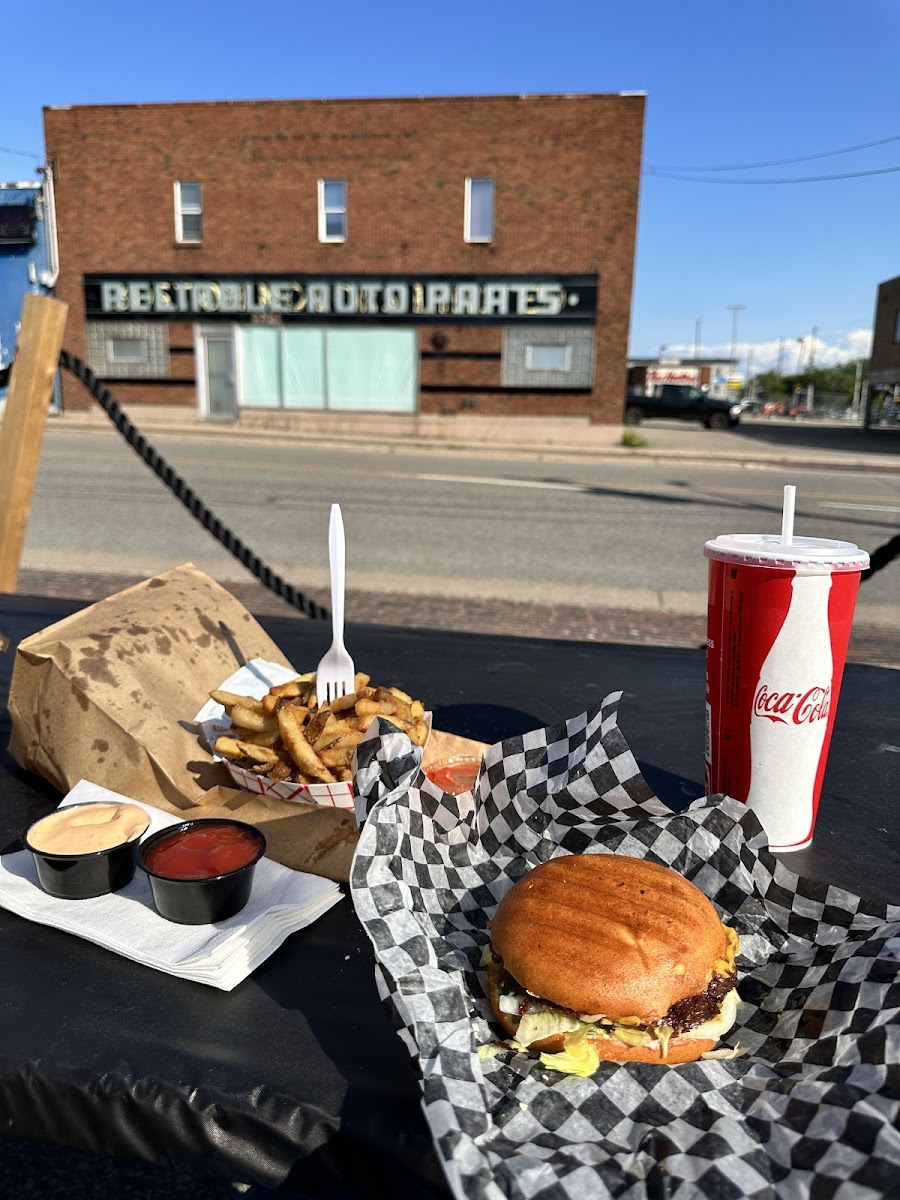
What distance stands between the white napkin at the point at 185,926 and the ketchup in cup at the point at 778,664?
2.59 feet

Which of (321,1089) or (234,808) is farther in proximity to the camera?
(234,808)

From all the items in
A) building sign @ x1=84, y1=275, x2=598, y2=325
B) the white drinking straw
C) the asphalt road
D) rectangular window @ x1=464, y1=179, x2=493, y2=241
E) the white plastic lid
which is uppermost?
rectangular window @ x1=464, y1=179, x2=493, y2=241

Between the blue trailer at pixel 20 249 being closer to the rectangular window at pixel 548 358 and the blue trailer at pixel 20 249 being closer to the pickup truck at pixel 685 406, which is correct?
the rectangular window at pixel 548 358

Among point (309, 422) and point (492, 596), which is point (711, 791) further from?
point (309, 422)

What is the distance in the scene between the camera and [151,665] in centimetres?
196

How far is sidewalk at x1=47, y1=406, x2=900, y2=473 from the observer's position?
854 inches

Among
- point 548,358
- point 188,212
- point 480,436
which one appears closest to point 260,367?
point 188,212

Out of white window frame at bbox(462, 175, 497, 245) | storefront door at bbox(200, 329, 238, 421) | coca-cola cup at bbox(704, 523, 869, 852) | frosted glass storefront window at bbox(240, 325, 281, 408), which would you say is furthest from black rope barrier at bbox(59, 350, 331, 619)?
storefront door at bbox(200, 329, 238, 421)

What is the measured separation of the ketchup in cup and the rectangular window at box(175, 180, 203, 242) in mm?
26334

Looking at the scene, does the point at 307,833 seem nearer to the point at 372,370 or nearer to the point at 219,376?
the point at 372,370

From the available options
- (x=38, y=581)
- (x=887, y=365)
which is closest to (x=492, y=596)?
(x=38, y=581)

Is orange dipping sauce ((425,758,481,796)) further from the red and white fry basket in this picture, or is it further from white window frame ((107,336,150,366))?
white window frame ((107,336,150,366))

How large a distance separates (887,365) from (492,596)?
120 ft

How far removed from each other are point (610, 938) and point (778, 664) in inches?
25.6
